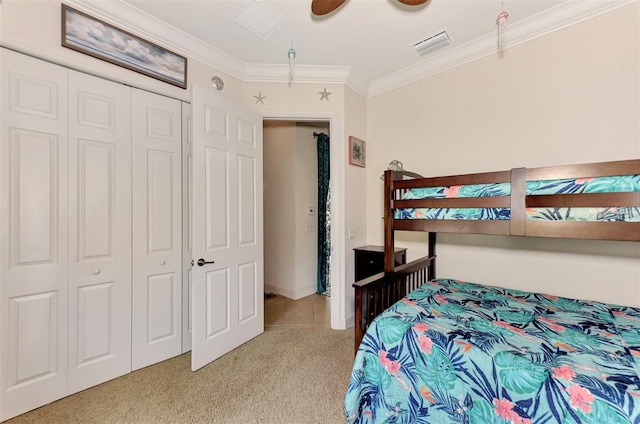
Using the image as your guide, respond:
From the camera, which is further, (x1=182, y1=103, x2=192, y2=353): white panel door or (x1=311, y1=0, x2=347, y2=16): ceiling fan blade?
(x1=182, y1=103, x2=192, y2=353): white panel door

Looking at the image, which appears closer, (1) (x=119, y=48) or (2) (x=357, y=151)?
(1) (x=119, y=48)

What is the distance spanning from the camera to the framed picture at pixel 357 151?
2.79 metres

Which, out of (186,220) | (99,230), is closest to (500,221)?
(186,220)

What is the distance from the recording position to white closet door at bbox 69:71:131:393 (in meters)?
1.71

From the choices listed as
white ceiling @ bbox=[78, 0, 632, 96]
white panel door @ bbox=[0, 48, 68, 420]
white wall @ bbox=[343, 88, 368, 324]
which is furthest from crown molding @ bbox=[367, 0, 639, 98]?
white panel door @ bbox=[0, 48, 68, 420]

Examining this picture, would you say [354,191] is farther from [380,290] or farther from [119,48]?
[119,48]

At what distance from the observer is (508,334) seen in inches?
48.3

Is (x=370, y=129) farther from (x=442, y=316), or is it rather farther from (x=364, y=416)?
(x=364, y=416)

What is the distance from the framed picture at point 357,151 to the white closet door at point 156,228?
65.1 inches

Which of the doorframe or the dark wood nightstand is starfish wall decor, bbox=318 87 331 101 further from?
the dark wood nightstand

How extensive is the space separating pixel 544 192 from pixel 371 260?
1.59 metres

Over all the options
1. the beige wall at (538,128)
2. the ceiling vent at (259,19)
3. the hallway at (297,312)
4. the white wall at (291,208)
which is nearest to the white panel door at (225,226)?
the hallway at (297,312)

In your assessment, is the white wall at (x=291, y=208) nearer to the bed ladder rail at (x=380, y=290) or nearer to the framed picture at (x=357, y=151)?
the framed picture at (x=357, y=151)

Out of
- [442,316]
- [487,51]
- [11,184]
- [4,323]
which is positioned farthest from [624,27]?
[4,323]
